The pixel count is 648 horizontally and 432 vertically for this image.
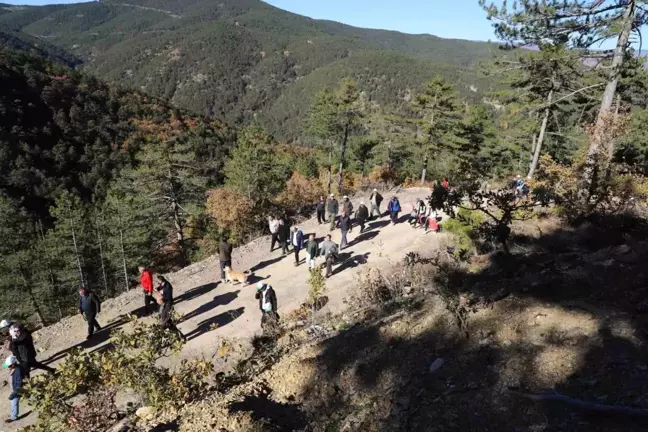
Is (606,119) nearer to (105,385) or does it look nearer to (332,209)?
(332,209)

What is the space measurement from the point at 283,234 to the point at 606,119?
9884mm

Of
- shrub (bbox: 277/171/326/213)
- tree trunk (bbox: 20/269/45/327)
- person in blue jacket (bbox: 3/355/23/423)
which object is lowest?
tree trunk (bbox: 20/269/45/327)

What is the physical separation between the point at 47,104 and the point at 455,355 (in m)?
87.5

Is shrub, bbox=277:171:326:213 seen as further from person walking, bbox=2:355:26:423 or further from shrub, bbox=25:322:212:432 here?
shrub, bbox=25:322:212:432

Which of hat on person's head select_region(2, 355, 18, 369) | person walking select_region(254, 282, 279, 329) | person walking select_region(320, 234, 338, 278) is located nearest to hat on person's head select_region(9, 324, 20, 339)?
hat on person's head select_region(2, 355, 18, 369)

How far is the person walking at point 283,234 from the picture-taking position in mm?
14500

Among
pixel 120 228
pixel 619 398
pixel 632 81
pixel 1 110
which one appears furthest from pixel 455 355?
pixel 1 110

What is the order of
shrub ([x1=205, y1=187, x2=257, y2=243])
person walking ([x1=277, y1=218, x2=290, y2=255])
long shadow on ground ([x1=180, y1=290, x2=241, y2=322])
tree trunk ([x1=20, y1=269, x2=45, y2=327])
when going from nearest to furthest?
long shadow on ground ([x1=180, y1=290, x2=241, y2=322]) < person walking ([x1=277, y1=218, x2=290, y2=255]) < tree trunk ([x1=20, y1=269, x2=45, y2=327]) < shrub ([x1=205, y1=187, x2=257, y2=243])

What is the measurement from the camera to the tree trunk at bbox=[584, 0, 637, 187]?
9664 mm

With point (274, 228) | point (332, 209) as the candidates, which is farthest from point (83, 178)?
point (332, 209)

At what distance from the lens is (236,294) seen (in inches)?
479

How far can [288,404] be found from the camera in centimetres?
522

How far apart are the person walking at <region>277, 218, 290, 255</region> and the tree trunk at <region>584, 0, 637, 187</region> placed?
29.7 feet

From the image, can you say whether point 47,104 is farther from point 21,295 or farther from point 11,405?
point 11,405
